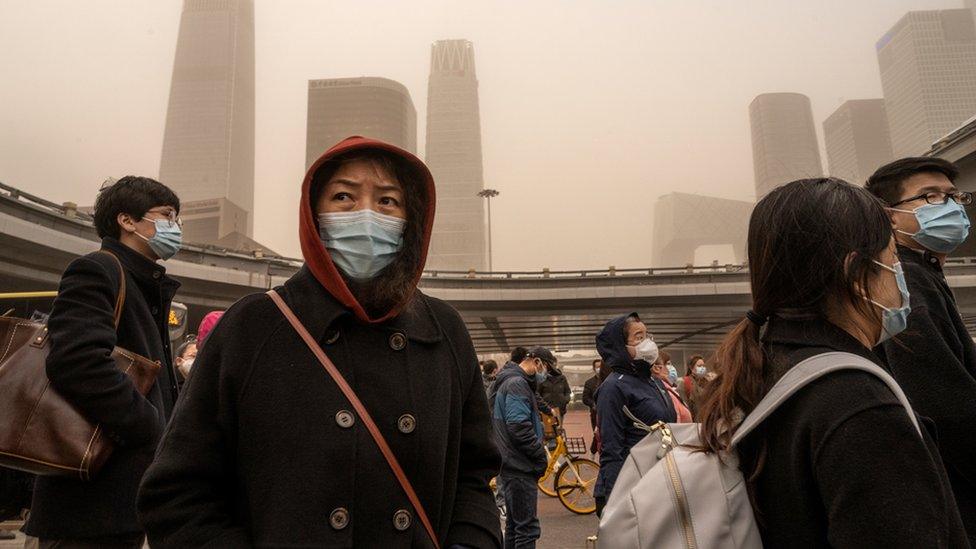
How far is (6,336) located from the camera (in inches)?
107

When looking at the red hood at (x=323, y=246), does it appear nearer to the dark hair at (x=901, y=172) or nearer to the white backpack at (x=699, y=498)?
the white backpack at (x=699, y=498)

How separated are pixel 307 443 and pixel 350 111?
5791 inches

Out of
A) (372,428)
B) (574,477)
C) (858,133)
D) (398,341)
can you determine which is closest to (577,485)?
(574,477)

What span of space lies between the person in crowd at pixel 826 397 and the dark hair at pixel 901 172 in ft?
5.95

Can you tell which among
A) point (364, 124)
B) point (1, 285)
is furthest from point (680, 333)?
point (364, 124)

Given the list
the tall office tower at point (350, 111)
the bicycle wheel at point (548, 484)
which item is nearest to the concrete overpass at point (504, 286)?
the bicycle wheel at point (548, 484)

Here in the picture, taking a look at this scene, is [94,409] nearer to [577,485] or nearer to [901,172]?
[901,172]

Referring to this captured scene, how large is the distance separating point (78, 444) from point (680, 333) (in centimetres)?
5622

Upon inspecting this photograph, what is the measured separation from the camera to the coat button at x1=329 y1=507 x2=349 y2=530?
5.33 ft

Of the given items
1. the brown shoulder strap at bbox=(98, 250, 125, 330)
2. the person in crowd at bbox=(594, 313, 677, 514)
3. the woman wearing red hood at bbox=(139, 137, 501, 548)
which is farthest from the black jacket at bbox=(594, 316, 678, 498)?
the brown shoulder strap at bbox=(98, 250, 125, 330)

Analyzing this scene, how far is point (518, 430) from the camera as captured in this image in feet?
20.0

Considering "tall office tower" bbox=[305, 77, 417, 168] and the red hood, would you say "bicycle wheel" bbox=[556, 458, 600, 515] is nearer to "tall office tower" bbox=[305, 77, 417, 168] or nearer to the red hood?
the red hood

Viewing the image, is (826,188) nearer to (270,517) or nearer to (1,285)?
(270,517)

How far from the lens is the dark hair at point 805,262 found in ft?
5.40
